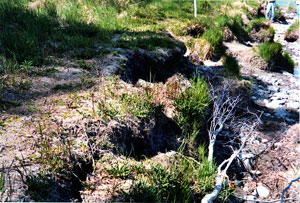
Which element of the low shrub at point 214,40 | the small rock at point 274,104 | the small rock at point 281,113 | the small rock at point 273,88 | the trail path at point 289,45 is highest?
the low shrub at point 214,40

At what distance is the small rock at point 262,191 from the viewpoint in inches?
133

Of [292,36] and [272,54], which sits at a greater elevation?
[272,54]

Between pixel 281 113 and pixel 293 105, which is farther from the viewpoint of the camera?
pixel 293 105

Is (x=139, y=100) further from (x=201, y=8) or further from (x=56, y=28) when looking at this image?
(x=201, y=8)

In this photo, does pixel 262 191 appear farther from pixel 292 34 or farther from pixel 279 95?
pixel 292 34

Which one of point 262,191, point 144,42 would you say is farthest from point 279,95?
point 144,42

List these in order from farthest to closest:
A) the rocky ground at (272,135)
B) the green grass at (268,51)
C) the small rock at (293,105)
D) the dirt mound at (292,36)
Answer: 1. the dirt mound at (292,36)
2. the green grass at (268,51)
3. the small rock at (293,105)
4. the rocky ground at (272,135)

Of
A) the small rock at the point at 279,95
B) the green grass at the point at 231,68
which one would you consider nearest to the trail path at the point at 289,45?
the small rock at the point at 279,95

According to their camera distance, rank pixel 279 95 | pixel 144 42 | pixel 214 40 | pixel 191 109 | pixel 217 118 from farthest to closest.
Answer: pixel 214 40 → pixel 279 95 → pixel 144 42 → pixel 217 118 → pixel 191 109

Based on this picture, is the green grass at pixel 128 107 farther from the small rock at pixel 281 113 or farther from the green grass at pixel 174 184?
the small rock at pixel 281 113

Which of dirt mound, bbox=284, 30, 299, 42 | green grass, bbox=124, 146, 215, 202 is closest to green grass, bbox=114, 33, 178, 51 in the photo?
green grass, bbox=124, 146, 215, 202

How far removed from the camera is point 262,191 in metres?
3.44

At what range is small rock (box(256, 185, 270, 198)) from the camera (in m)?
3.39

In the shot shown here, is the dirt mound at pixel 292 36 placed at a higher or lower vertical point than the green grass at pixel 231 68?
lower
